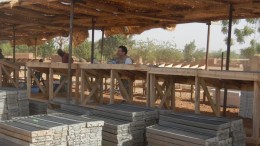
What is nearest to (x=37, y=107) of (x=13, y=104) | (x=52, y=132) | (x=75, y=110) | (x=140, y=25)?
(x=13, y=104)

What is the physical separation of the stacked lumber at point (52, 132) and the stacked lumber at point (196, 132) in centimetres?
110

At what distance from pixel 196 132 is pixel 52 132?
2501 millimetres

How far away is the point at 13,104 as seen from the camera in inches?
411

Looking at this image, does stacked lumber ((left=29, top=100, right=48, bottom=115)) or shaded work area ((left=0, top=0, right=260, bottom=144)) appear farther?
stacked lumber ((left=29, top=100, right=48, bottom=115))

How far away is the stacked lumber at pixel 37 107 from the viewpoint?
11208mm

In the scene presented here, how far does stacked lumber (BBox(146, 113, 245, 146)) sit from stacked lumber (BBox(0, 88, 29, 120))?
5140 millimetres

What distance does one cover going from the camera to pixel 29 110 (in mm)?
11539

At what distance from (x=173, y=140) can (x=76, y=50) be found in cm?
Result: 3580

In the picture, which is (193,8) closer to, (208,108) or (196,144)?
(208,108)

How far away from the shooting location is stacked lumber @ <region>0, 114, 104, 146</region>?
5836 millimetres

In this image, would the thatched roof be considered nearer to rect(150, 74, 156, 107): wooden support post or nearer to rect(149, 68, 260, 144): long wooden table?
rect(149, 68, 260, 144): long wooden table

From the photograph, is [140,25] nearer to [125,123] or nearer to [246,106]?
[246,106]

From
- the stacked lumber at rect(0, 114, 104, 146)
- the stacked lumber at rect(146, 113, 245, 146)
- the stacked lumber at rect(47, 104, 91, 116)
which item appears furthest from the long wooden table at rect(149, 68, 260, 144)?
the stacked lumber at rect(0, 114, 104, 146)

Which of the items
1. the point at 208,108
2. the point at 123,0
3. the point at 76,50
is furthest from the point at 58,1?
the point at 76,50
